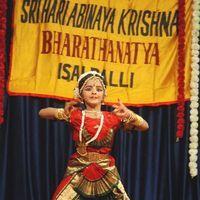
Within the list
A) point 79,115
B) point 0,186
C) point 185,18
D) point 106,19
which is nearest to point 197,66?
point 185,18

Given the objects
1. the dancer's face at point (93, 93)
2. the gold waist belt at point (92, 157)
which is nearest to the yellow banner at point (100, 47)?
the dancer's face at point (93, 93)

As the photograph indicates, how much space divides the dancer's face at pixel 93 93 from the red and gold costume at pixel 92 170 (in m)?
0.07

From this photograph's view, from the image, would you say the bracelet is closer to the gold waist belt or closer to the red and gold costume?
the red and gold costume

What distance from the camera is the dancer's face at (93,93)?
252 centimetres

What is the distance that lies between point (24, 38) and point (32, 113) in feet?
1.47

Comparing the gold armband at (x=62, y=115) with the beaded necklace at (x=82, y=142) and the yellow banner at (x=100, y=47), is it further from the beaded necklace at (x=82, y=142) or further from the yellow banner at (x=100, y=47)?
the yellow banner at (x=100, y=47)

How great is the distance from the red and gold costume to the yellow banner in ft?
2.22

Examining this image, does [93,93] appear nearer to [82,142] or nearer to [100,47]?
[82,142]

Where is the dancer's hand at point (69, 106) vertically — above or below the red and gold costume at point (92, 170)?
above

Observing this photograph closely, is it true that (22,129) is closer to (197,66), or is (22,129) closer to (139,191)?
(139,191)

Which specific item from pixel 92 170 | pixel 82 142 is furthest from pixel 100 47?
pixel 92 170

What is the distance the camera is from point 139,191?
10.6ft

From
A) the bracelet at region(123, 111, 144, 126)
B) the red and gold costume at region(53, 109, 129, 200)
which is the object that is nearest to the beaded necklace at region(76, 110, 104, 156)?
the red and gold costume at region(53, 109, 129, 200)

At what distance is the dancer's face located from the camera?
2.52 metres
